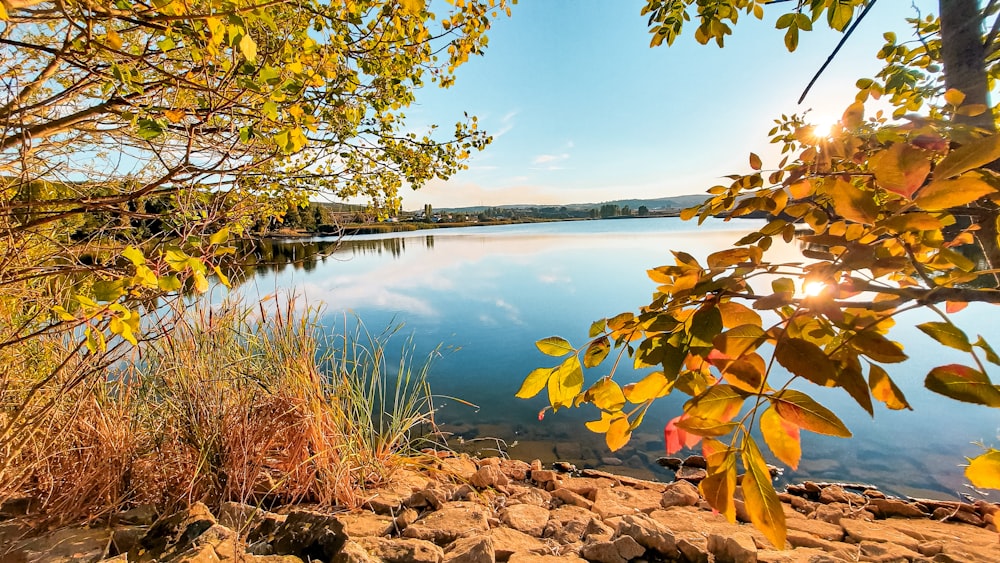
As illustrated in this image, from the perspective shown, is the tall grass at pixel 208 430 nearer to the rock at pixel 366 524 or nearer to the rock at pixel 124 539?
the rock at pixel 366 524

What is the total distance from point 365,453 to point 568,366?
2.45 meters

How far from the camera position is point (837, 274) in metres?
0.52

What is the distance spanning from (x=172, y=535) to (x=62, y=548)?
0.41 m

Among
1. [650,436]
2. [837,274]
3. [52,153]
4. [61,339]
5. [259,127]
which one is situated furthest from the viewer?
[650,436]

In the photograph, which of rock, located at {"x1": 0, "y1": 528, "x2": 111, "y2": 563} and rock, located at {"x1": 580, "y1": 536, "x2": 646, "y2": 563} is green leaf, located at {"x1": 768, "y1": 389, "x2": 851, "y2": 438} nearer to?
rock, located at {"x1": 580, "y1": 536, "x2": 646, "y2": 563}

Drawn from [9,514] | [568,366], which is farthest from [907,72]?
[9,514]

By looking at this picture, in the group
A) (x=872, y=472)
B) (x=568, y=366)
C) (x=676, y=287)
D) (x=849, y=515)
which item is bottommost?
(x=872, y=472)

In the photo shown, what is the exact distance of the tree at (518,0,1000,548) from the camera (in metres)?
0.45

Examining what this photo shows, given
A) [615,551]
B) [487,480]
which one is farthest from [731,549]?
[487,480]

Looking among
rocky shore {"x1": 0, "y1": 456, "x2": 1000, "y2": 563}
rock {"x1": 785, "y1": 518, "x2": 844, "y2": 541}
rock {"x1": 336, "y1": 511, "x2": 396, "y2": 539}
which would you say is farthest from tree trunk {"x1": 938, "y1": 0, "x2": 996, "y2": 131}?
rock {"x1": 785, "y1": 518, "x2": 844, "y2": 541}

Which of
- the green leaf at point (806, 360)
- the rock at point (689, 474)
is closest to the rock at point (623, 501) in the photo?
the rock at point (689, 474)

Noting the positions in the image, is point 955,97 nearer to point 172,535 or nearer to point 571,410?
point 172,535

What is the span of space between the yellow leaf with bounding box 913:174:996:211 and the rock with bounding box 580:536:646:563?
6.71 ft

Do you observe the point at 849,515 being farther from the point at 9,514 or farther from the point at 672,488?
the point at 9,514
